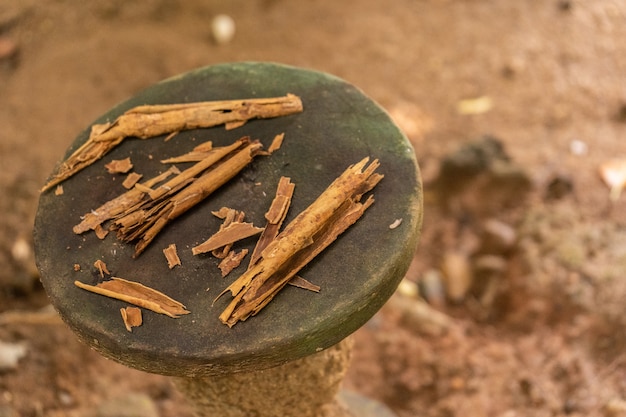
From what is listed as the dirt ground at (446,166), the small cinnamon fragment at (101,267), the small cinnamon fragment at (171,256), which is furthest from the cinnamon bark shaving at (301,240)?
the dirt ground at (446,166)

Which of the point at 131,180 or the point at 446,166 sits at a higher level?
the point at 131,180

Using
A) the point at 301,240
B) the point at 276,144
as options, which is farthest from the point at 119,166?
the point at 301,240

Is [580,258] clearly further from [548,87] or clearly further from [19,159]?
[19,159]

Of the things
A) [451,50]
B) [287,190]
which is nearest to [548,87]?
[451,50]

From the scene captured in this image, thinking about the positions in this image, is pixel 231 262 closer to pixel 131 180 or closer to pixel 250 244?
pixel 250 244

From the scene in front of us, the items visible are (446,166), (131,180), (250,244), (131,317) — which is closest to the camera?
(131,317)
